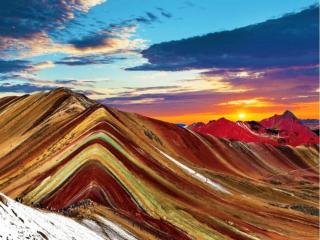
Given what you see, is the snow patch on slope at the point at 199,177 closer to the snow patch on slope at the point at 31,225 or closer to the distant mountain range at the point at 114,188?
the distant mountain range at the point at 114,188

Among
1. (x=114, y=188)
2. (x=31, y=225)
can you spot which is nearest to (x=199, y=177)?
(x=114, y=188)

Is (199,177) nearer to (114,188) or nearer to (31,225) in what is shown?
(114,188)

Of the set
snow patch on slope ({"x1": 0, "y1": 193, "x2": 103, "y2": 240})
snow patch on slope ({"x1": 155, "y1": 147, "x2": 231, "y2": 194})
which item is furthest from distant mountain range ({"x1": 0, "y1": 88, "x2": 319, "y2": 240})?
snow patch on slope ({"x1": 155, "y1": 147, "x2": 231, "y2": 194})

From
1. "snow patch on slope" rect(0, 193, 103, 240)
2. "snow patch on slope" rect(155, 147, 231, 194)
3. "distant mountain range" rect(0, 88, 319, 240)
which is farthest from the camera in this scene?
"snow patch on slope" rect(155, 147, 231, 194)

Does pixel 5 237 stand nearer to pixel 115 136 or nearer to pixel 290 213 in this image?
pixel 115 136

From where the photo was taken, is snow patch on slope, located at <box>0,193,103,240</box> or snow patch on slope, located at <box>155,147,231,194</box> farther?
snow patch on slope, located at <box>155,147,231,194</box>

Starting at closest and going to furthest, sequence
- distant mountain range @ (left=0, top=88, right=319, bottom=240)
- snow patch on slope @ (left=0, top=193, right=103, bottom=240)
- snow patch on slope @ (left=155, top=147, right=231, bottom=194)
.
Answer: snow patch on slope @ (left=0, top=193, right=103, bottom=240)
distant mountain range @ (left=0, top=88, right=319, bottom=240)
snow patch on slope @ (left=155, top=147, right=231, bottom=194)

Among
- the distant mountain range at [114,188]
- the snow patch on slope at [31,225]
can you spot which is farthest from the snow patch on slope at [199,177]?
the snow patch on slope at [31,225]

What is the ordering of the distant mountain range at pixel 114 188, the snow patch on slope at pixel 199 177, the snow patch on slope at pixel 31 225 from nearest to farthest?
the snow patch on slope at pixel 31 225
the distant mountain range at pixel 114 188
the snow patch on slope at pixel 199 177

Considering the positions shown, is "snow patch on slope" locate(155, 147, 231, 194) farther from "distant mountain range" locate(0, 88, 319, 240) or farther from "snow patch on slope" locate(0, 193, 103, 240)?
"snow patch on slope" locate(0, 193, 103, 240)

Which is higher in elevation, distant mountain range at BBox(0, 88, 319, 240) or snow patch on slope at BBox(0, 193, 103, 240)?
distant mountain range at BBox(0, 88, 319, 240)
